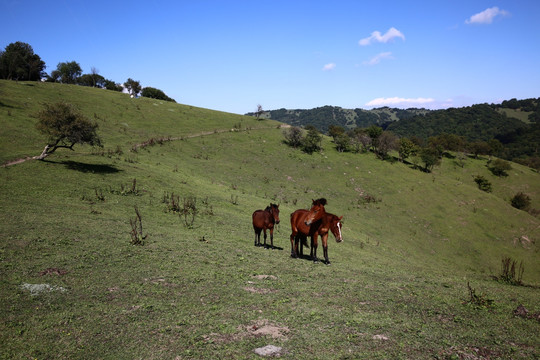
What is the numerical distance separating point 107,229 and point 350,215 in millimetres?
33799

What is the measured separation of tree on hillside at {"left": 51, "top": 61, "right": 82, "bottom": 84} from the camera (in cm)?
10638

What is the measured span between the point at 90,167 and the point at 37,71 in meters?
82.5

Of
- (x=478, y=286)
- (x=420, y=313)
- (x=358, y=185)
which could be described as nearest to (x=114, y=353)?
(x=420, y=313)

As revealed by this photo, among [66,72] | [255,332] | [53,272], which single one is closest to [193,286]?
[255,332]

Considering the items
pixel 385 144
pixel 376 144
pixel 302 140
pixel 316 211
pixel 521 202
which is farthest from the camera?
pixel 376 144

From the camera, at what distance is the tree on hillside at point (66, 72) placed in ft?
349

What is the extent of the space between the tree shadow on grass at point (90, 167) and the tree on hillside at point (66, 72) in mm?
100284

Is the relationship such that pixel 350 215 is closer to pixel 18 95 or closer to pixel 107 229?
pixel 107 229

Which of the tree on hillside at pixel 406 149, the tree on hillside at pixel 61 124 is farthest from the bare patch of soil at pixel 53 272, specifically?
the tree on hillside at pixel 406 149

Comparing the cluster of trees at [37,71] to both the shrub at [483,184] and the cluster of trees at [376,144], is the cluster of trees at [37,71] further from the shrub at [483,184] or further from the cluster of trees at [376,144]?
the shrub at [483,184]

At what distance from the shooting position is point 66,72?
108 meters

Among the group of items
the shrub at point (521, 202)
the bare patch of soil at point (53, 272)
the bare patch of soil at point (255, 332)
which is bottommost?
the shrub at point (521, 202)

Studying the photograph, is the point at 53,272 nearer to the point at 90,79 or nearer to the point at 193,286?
the point at 193,286

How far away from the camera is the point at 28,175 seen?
78.6 feet
